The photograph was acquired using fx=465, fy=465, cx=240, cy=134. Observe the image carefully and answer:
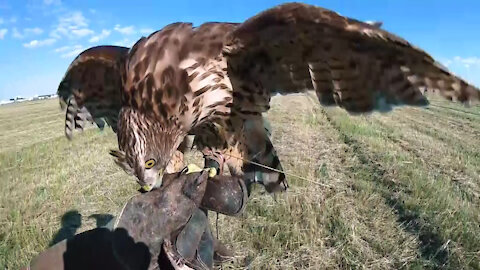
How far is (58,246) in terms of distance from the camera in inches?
96.7

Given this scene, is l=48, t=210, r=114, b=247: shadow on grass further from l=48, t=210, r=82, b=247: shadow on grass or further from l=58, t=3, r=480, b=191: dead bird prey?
l=58, t=3, r=480, b=191: dead bird prey

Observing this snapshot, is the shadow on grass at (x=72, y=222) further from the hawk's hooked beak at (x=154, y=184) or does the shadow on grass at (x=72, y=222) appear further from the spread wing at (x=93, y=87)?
the hawk's hooked beak at (x=154, y=184)

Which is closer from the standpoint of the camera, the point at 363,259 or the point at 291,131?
the point at 363,259

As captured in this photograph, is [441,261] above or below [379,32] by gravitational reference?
below

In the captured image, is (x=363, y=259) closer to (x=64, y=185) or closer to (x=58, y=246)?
(x=58, y=246)

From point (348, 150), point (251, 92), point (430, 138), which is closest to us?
point (251, 92)

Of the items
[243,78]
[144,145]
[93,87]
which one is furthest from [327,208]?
[144,145]

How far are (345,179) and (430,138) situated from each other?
206 inches

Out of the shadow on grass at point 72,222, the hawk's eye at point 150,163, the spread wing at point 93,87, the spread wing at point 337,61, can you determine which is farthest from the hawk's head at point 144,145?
the shadow on grass at point 72,222

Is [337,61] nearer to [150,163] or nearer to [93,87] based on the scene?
[150,163]

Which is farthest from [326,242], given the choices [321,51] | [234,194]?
[321,51]

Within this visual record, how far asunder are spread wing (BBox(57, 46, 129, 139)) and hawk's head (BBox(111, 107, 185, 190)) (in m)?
0.44

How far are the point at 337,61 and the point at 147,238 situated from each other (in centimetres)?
138

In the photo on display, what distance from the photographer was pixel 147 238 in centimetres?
233
